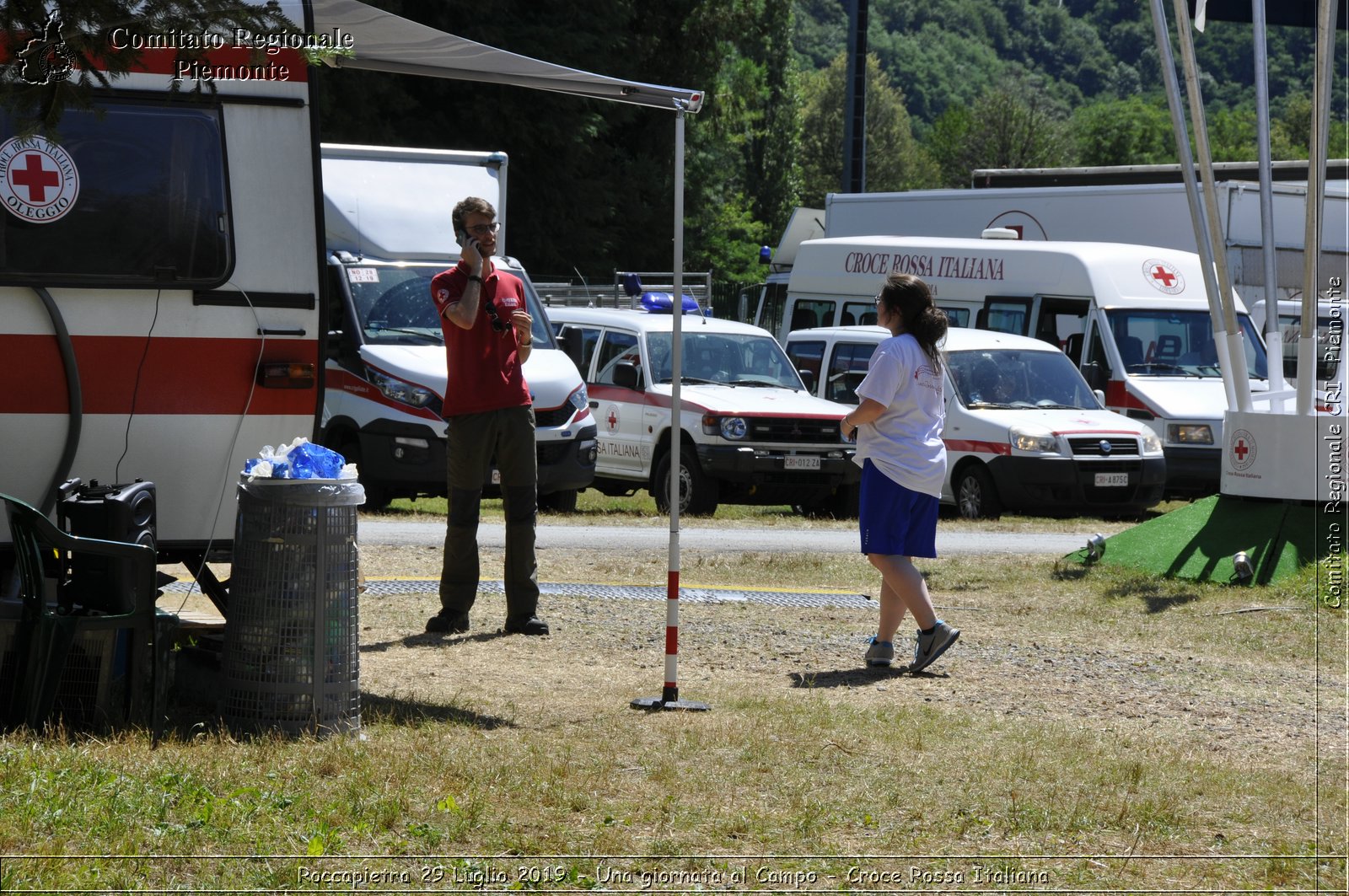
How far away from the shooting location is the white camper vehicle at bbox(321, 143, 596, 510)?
42.2 ft

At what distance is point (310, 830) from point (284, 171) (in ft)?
10.1

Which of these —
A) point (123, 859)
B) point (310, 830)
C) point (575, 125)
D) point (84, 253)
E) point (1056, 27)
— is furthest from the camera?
point (1056, 27)

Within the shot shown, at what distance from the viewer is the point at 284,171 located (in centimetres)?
654

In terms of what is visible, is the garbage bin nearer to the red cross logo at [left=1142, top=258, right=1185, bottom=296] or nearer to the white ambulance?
the white ambulance

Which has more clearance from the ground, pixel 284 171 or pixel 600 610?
pixel 284 171

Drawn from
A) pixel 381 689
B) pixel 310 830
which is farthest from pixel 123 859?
pixel 381 689

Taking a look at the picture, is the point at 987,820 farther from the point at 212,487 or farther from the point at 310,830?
the point at 212,487

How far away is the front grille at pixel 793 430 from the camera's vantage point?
47.1 feet

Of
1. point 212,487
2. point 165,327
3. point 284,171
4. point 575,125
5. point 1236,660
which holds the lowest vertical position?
point 1236,660

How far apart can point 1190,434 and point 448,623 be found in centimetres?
1019

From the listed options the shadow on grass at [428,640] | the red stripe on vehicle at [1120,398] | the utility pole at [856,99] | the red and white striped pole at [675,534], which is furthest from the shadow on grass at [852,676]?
the utility pole at [856,99]

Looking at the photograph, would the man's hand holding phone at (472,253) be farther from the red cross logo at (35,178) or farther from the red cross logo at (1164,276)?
the red cross logo at (1164,276)

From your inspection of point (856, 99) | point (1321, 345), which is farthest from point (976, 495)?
point (856, 99)

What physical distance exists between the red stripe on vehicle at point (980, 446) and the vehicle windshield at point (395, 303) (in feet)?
14.4
